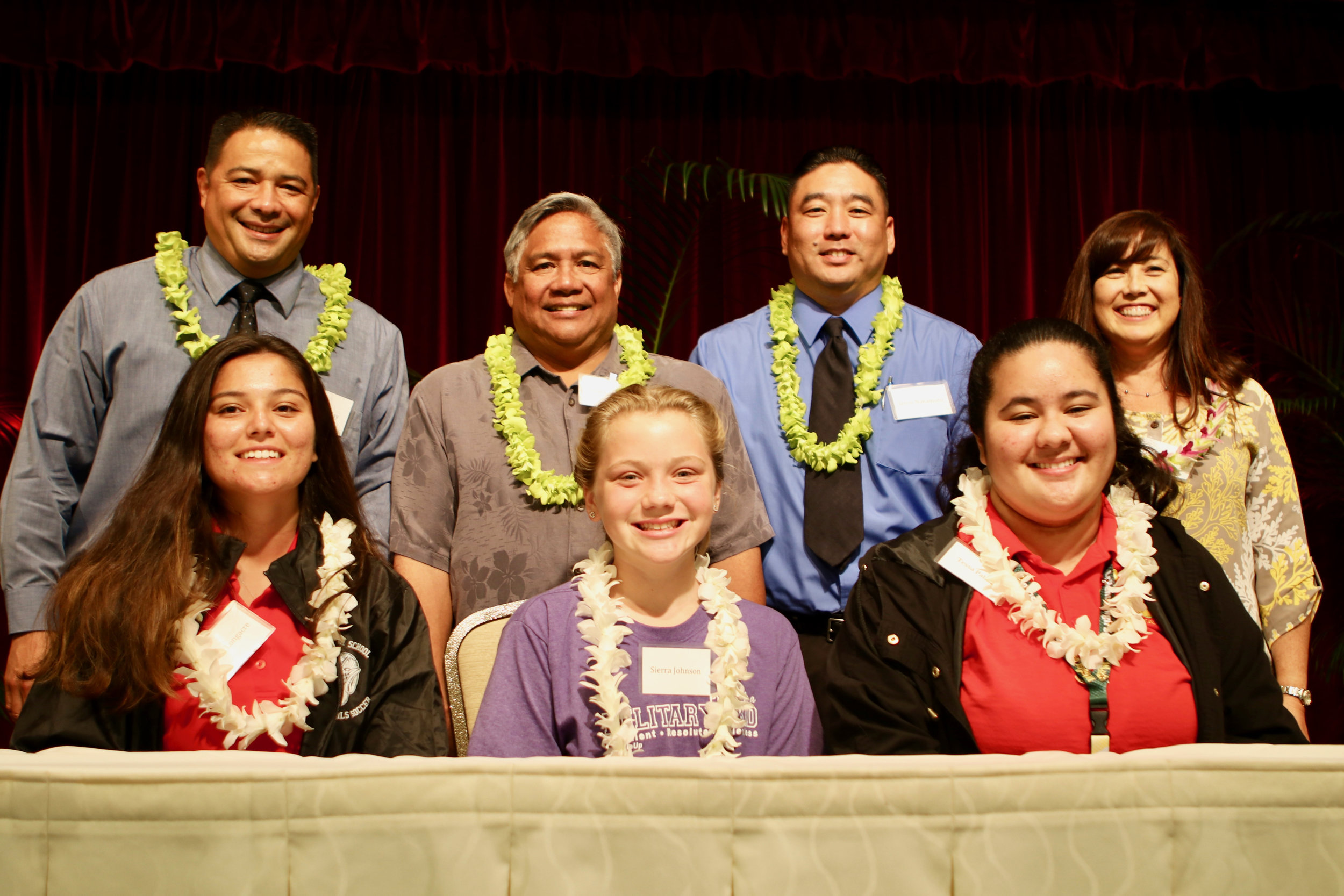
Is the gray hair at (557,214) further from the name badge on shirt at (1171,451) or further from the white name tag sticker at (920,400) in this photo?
the name badge on shirt at (1171,451)

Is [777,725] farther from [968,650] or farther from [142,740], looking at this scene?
[142,740]

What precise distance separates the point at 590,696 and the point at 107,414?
1559 millimetres

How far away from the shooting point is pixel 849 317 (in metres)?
2.79

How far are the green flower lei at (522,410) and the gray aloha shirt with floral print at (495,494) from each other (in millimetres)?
22

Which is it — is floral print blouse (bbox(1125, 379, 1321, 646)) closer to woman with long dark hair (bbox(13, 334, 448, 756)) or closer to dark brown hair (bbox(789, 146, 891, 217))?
dark brown hair (bbox(789, 146, 891, 217))

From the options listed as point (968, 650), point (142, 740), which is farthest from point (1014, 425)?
point (142, 740)

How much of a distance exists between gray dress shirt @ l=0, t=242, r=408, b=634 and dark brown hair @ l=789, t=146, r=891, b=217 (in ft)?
4.53

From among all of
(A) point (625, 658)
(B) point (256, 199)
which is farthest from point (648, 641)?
(B) point (256, 199)

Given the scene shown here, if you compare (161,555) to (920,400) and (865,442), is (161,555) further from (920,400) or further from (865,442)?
(920,400)

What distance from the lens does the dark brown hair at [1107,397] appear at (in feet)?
6.15

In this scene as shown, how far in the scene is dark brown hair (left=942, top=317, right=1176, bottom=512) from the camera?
1.87m

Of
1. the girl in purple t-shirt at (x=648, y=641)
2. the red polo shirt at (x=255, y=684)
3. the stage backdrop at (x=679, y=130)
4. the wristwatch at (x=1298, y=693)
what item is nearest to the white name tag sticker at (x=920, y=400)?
the girl in purple t-shirt at (x=648, y=641)

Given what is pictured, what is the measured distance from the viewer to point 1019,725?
168 centimetres

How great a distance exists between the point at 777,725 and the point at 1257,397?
156 centimetres
